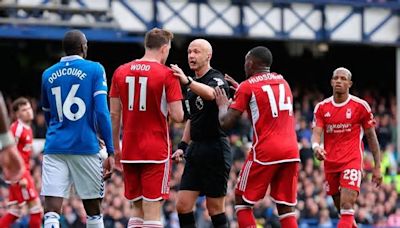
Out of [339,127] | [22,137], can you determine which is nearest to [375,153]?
[339,127]

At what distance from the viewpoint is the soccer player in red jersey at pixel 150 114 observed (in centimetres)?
1255

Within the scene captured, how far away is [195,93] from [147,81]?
103 cm

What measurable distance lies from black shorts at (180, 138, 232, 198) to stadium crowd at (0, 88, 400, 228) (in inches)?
333

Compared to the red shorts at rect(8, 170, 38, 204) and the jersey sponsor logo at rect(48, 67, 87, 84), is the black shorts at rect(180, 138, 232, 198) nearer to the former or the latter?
the jersey sponsor logo at rect(48, 67, 87, 84)

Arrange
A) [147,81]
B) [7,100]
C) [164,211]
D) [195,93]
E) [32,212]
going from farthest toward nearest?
[7,100] < [164,211] < [32,212] < [195,93] < [147,81]

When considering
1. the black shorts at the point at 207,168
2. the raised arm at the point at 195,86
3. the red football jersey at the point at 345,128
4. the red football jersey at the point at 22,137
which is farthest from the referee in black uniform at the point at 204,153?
the red football jersey at the point at 22,137

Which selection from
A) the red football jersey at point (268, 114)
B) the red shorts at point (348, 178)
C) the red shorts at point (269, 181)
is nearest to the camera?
the red football jersey at point (268, 114)

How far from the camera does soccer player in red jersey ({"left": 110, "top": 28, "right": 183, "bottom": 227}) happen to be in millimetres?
12555

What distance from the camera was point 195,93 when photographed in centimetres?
1345

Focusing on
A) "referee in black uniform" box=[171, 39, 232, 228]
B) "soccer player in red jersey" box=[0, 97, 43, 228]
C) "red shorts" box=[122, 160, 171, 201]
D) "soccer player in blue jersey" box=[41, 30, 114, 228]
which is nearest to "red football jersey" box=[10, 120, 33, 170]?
"soccer player in red jersey" box=[0, 97, 43, 228]

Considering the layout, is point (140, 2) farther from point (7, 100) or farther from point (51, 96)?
point (51, 96)

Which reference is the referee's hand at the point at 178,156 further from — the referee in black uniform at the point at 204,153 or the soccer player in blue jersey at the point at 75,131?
the soccer player in blue jersey at the point at 75,131

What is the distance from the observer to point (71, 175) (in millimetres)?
12859

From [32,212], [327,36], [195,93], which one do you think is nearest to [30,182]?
[32,212]
